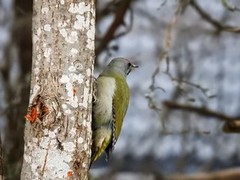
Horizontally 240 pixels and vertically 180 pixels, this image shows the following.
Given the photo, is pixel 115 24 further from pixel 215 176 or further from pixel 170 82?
pixel 215 176

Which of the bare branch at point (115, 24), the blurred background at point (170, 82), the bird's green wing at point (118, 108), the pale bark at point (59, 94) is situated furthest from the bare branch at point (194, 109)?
the pale bark at point (59, 94)

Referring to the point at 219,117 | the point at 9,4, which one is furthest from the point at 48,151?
the point at 9,4

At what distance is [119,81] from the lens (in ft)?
12.8

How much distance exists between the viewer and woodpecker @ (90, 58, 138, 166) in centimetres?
362

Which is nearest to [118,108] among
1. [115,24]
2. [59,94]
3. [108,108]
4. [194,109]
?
[108,108]

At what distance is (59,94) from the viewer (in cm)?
295

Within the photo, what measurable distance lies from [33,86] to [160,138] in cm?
556

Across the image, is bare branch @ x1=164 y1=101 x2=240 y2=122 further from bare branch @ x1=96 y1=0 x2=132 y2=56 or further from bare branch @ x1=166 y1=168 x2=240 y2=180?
bare branch @ x1=166 y1=168 x2=240 y2=180

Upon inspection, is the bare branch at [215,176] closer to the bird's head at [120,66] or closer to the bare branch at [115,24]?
the bare branch at [115,24]

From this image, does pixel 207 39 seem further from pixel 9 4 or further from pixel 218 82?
pixel 9 4

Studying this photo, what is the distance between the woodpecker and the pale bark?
555mm

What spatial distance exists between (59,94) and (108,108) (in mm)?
763

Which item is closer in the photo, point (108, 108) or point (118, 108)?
point (108, 108)

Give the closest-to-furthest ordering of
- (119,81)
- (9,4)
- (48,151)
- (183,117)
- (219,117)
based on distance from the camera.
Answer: (48,151), (119,81), (219,117), (9,4), (183,117)
